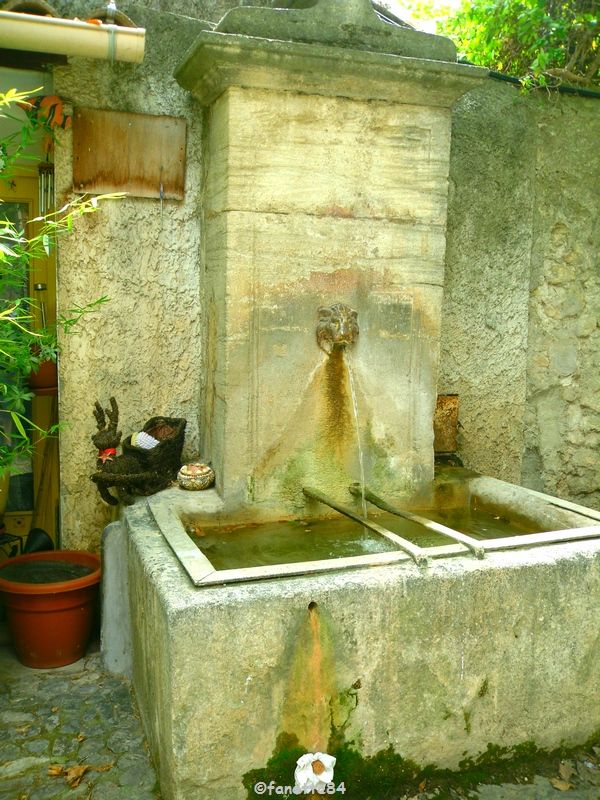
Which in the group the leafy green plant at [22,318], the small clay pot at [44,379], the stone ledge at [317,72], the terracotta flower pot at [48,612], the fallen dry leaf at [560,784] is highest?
the stone ledge at [317,72]

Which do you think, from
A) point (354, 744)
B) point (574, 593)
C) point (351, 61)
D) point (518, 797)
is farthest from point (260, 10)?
point (518, 797)

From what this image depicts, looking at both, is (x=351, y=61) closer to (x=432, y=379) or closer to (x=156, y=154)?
(x=156, y=154)

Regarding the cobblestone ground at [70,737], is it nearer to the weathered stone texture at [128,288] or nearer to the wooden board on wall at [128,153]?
the weathered stone texture at [128,288]

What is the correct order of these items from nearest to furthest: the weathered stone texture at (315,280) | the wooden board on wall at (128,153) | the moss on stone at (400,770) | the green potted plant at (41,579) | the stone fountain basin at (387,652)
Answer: the stone fountain basin at (387,652) → the moss on stone at (400,770) → the green potted plant at (41,579) → the weathered stone texture at (315,280) → the wooden board on wall at (128,153)

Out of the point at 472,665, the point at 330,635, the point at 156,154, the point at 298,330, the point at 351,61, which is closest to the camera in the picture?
the point at 330,635

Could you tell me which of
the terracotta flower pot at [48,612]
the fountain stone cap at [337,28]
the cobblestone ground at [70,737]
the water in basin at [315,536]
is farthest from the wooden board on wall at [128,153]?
the cobblestone ground at [70,737]

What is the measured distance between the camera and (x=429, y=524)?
9.90 ft

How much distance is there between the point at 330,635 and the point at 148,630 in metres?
0.69

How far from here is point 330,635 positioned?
250 cm

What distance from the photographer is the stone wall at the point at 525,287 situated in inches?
167

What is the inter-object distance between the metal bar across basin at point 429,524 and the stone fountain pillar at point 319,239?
0.08 meters

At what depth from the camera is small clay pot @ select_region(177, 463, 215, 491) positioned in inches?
138

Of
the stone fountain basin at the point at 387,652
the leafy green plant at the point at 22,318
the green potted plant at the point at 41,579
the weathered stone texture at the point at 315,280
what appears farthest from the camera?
the weathered stone texture at the point at 315,280

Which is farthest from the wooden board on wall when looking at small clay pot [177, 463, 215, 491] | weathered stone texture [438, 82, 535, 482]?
weathered stone texture [438, 82, 535, 482]
